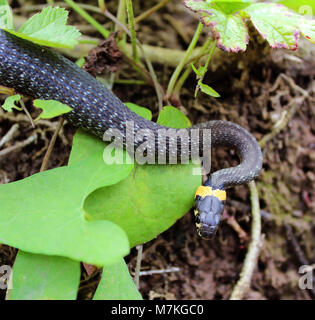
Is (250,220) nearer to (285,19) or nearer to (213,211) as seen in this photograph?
(213,211)

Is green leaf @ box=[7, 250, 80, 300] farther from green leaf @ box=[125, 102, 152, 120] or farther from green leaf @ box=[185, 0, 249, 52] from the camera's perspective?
green leaf @ box=[185, 0, 249, 52]

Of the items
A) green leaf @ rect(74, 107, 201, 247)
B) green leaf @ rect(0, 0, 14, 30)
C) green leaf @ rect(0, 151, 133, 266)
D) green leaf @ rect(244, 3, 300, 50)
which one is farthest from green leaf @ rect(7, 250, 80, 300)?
green leaf @ rect(244, 3, 300, 50)

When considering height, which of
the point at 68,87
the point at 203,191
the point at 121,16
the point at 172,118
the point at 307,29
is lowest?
the point at 203,191

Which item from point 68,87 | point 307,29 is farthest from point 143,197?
point 307,29

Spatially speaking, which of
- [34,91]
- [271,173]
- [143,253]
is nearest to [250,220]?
[271,173]

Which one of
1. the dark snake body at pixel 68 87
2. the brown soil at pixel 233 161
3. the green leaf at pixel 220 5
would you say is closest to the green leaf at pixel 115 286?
the brown soil at pixel 233 161

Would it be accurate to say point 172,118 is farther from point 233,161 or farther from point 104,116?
point 233,161
